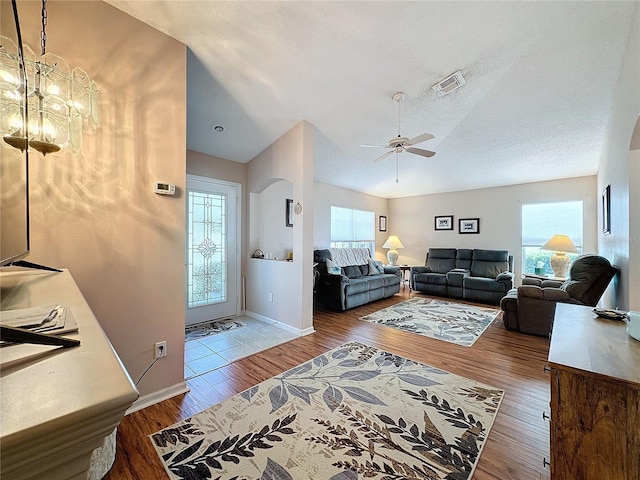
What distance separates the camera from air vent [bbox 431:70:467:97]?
2.87 m

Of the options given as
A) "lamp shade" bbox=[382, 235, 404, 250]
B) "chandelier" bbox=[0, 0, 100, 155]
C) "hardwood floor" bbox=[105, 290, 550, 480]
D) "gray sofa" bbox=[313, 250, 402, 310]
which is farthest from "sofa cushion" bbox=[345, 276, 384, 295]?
"chandelier" bbox=[0, 0, 100, 155]

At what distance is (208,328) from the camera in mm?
3818

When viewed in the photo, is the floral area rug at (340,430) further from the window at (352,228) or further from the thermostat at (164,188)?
the window at (352,228)

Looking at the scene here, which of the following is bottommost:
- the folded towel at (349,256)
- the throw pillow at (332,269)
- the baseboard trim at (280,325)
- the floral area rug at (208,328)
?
the floral area rug at (208,328)

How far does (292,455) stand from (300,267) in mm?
2175

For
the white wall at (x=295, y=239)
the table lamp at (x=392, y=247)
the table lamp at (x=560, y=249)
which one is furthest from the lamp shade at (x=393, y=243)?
the white wall at (x=295, y=239)

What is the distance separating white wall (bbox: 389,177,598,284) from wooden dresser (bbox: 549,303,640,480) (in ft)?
18.6

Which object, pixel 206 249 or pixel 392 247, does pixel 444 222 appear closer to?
pixel 392 247

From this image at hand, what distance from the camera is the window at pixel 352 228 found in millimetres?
6441

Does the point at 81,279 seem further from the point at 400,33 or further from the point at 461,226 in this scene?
the point at 461,226

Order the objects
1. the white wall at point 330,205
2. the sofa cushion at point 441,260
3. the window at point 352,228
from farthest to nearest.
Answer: the window at point 352,228 < the sofa cushion at point 441,260 < the white wall at point 330,205

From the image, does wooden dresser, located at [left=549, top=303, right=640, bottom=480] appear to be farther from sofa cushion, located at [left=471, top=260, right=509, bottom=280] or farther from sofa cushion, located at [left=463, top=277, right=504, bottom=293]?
sofa cushion, located at [left=471, top=260, right=509, bottom=280]

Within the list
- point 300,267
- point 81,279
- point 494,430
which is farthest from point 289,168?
point 494,430

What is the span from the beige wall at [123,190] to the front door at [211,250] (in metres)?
1.71
